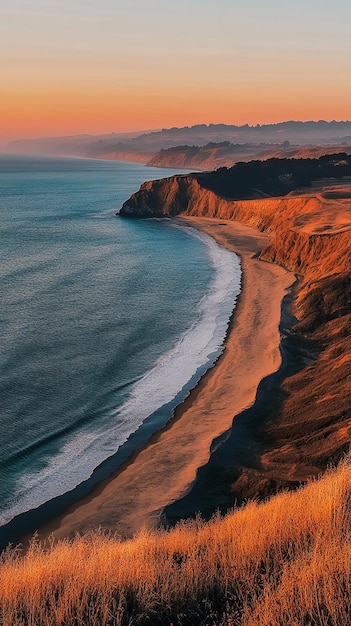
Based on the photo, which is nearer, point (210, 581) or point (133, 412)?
point (210, 581)

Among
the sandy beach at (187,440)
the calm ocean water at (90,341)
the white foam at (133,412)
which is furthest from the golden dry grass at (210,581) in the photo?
the calm ocean water at (90,341)

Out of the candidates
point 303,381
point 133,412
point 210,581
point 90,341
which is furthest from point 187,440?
point 210,581

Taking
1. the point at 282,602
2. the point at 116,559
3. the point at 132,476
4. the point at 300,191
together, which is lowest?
the point at 132,476

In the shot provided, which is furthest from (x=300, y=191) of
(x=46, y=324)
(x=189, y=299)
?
(x=46, y=324)

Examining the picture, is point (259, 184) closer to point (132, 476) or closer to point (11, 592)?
point (132, 476)

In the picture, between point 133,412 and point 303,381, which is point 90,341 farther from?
point 303,381

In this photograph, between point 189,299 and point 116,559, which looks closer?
point 116,559
